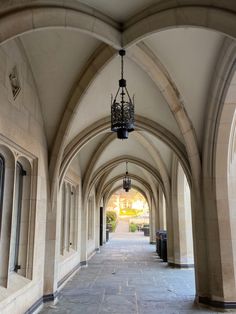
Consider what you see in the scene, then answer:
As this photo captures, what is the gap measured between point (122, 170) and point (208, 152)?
903cm

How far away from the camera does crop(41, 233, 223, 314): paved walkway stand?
15.2 feet

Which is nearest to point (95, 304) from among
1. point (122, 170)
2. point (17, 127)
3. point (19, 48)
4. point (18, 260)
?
point (18, 260)

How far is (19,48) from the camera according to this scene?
4.13 metres

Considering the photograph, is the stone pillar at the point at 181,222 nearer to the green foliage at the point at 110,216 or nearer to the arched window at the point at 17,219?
the arched window at the point at 17,219

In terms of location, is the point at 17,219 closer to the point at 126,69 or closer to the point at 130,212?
the point at 126,69

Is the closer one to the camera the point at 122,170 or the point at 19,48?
the point at 19,48

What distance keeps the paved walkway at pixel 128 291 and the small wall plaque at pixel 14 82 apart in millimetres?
3257

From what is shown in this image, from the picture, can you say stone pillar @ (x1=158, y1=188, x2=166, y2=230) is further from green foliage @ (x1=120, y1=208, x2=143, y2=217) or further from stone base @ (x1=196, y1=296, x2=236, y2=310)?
green foliage @ (x1=120, y1=208, x2=143, y2=217)

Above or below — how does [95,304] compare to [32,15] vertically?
below

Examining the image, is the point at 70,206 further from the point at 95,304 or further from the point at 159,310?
the point at 159,310

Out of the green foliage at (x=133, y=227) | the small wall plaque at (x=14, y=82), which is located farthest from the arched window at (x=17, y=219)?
the green foliage at (x=133, y=227)

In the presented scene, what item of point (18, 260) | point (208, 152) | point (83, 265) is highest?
point (208, 152)

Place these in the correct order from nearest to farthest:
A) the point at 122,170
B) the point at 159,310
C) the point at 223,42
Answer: the point at 223,42 → the point at 159,310 → the point at 122,170

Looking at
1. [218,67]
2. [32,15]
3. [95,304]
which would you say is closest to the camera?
[32,15]
